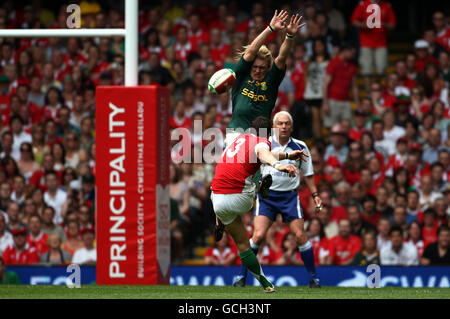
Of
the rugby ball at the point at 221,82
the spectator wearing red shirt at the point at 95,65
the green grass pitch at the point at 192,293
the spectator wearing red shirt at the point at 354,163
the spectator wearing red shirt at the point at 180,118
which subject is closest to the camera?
the green grass pitch at the point at 192,293

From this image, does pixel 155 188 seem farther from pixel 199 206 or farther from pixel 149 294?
pixel 199 206

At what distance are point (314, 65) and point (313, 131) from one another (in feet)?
3.62

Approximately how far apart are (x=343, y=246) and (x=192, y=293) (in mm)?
4332

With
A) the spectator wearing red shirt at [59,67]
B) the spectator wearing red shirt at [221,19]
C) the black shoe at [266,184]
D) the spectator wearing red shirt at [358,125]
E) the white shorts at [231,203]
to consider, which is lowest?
the white shorts at [231,203]

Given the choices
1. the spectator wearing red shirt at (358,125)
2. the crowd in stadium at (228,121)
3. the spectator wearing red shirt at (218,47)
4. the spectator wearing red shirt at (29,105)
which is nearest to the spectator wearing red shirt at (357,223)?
the crowd in stadium at (228,121)

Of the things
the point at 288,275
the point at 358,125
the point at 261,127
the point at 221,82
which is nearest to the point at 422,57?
the point at 358,125

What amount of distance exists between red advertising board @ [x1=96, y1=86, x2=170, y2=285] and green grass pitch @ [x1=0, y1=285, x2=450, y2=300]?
14.5 inches

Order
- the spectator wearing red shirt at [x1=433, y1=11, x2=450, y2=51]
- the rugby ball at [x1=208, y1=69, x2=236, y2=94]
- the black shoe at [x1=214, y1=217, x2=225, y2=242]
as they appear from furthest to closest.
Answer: the spectator wearing red shirt at [x1=433, y1=11, x2=450, y2=51] → the rugby ball at [x1=208, y1=69, x2=236, y2=94] → the black shoe at [x1=214, y1=217, x2=225, y2=242]

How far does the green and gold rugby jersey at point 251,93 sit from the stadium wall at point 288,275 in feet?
10.2

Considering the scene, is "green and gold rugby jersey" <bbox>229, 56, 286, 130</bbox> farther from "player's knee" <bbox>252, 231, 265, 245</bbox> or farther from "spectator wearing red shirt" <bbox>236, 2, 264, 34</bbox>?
"spectator wearing red shirt" <bbox>236, 2, 264, 34</bbox>

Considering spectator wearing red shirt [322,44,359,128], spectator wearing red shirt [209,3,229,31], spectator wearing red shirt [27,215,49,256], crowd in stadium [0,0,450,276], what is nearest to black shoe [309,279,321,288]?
crowd in stadium [0,0,450,276]

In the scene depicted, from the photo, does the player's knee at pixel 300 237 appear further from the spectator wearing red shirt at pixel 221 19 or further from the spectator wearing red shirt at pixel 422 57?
the spectator wearing red shirt at pixel 221 19

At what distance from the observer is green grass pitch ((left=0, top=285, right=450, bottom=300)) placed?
8883mm

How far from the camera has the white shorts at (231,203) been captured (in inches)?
352
